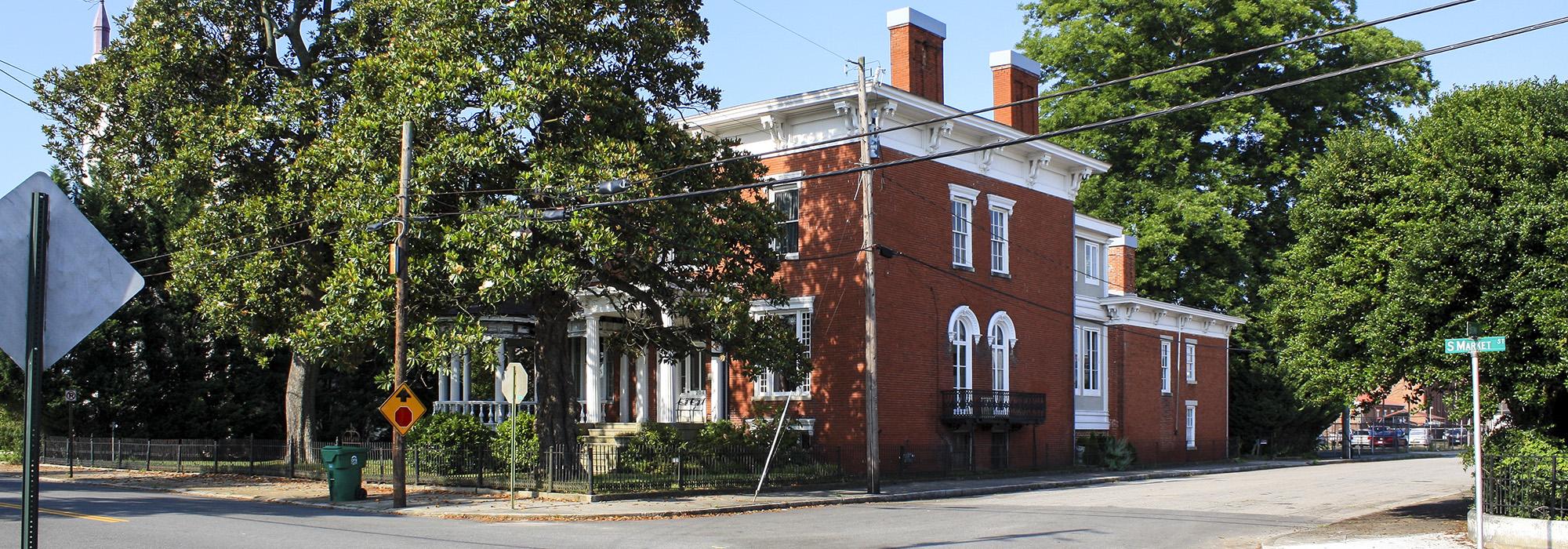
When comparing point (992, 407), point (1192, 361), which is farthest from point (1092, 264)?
point (992, 407)

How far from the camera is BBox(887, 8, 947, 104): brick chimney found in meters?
31.8

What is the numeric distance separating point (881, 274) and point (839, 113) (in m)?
3.90

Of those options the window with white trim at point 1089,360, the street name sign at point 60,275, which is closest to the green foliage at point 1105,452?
the window with white trim at point 1089,360

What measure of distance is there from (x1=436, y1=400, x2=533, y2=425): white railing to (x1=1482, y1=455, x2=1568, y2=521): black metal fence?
20.6 metres

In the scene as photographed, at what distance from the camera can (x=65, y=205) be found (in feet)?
19.8

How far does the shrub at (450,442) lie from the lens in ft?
87.9

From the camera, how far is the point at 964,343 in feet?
109

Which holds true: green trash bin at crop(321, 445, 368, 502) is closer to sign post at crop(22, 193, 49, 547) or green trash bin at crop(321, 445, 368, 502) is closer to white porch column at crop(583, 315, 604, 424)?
white porch column at crop(583, 315, 604, 424)

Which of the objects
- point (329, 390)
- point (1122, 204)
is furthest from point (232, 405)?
point (1122, 204)

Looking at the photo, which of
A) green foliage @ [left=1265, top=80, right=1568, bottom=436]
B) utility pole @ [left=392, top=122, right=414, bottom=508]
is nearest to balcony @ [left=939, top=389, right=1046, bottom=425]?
green foliage @ [left=1265, top=80, right=1568, bottom=436]

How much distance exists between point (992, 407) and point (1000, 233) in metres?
4.96

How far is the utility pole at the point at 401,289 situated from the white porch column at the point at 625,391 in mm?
10984

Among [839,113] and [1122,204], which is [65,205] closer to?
[839,113]

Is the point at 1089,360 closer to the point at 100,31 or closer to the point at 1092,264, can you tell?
the point at 1092,264
